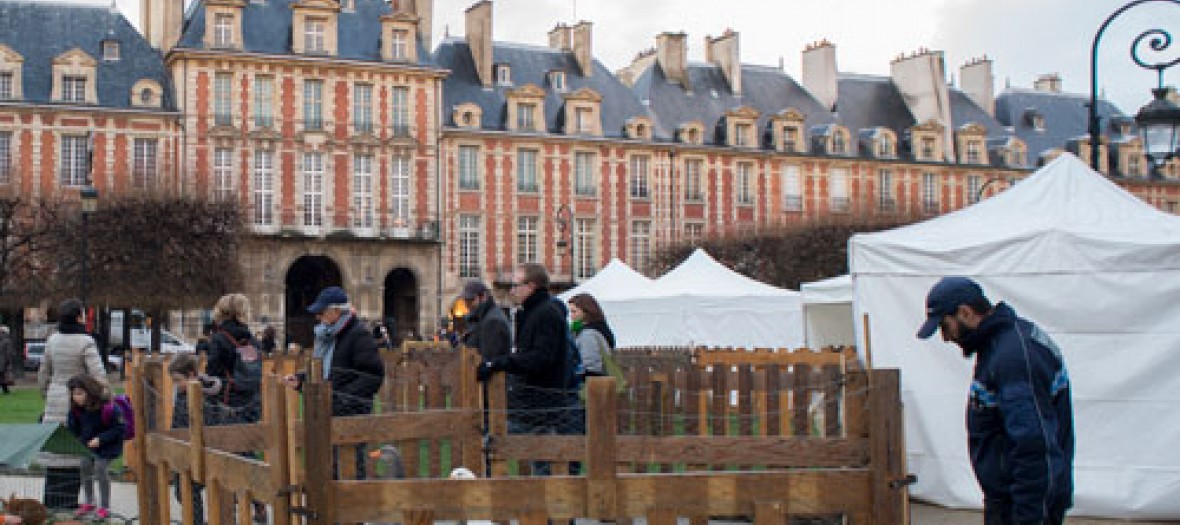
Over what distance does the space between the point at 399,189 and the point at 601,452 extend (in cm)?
3944

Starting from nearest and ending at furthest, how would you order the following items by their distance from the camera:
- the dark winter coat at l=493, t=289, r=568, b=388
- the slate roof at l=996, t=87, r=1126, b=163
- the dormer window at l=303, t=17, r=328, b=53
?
the dark winter coat at l=493, t=289, r=568, b=388 < the dormer window at l=303, t=17, r=328, b=53 < the slate roof at l=996, t=87, r=1126, b=163

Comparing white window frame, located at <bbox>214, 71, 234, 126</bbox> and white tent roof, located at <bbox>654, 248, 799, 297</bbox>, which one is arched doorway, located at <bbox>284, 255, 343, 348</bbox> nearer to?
white window frame, located at <bbox>214, 71, 234, 126</bbox>

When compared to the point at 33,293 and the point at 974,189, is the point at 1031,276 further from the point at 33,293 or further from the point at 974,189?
the point at 974,189

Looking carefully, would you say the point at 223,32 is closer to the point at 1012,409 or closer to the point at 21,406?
the point at 21,406

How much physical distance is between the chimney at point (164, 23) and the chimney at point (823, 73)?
23442 mm

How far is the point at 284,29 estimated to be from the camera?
42250mm

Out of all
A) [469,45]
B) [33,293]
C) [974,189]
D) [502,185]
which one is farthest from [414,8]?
[974,189]

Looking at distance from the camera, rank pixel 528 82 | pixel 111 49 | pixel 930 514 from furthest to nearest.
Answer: pixel 528 82 < pixel 111 49 < pixel 930 514

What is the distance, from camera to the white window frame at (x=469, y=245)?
44.6 m

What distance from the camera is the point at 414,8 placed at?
45500mm

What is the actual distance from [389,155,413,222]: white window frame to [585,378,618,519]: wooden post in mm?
39030

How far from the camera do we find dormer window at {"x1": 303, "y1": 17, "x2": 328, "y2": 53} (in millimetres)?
42125

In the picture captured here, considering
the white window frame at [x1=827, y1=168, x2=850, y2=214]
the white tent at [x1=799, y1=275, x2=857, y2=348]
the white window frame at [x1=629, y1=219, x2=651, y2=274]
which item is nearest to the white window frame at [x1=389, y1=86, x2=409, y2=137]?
the white window frame at [x1=629, y1=219, x2=651, y2=274]

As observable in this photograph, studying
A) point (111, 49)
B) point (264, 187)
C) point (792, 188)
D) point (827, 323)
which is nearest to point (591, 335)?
point (827, 323)
